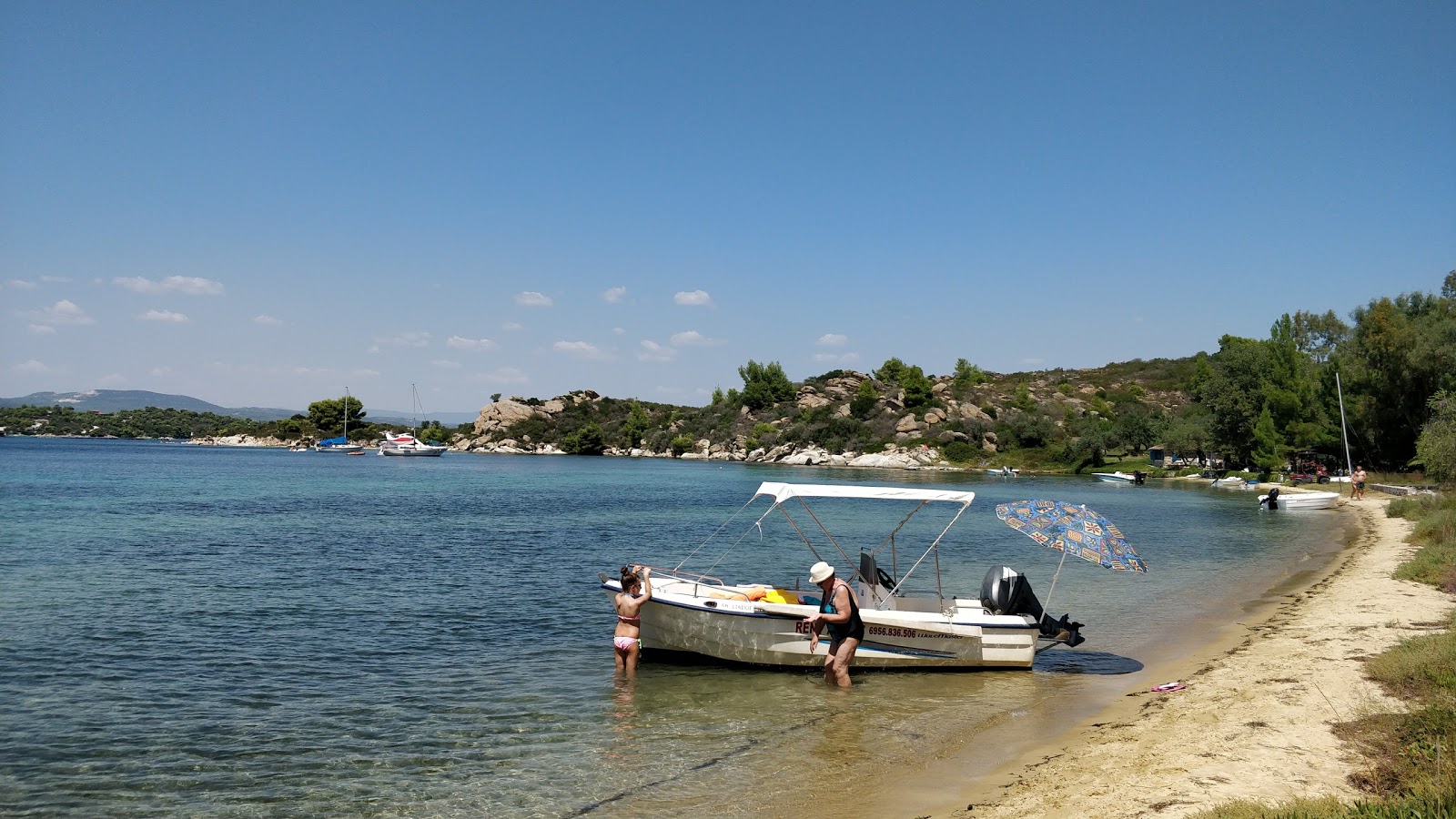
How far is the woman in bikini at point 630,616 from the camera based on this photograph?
15375 millimetres

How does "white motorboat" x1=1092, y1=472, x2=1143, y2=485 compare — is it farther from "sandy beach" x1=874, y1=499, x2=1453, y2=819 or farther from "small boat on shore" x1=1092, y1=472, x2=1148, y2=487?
"sandy beach" x1=874, y1=499, x2=1453, y2=819

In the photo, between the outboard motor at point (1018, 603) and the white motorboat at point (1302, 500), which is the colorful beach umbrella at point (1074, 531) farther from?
the white motorboat at point (1302, 500)

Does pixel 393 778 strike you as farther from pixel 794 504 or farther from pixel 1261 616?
pixel 794 504

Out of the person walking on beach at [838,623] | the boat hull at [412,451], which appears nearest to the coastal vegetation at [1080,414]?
the boat hull at [412,451]

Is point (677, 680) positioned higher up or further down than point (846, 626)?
further down

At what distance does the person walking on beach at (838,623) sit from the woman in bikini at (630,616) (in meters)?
3.17

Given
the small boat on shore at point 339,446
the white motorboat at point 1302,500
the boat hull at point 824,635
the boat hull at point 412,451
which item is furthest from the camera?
the small boat on shore at point 339,446

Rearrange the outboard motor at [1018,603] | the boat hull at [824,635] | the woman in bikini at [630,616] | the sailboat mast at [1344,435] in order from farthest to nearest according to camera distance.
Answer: the sailboat mast at [1344,435], the outboard motor at [1018,603], the woman in bikini at [630,616], the boat hull at [824,635]

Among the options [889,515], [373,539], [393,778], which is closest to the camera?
[393,778]

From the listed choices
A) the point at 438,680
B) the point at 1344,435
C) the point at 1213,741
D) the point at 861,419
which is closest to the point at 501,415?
the point at 861,419

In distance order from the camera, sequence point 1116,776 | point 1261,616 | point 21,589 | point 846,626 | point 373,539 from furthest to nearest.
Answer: point 373,539, point 21,589, point 1261,616, point 846,626, point 1116,776

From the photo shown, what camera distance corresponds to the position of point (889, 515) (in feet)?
172

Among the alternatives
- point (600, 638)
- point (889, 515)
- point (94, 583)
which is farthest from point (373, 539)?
point (889, 515)

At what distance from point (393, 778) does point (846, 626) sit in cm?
751
